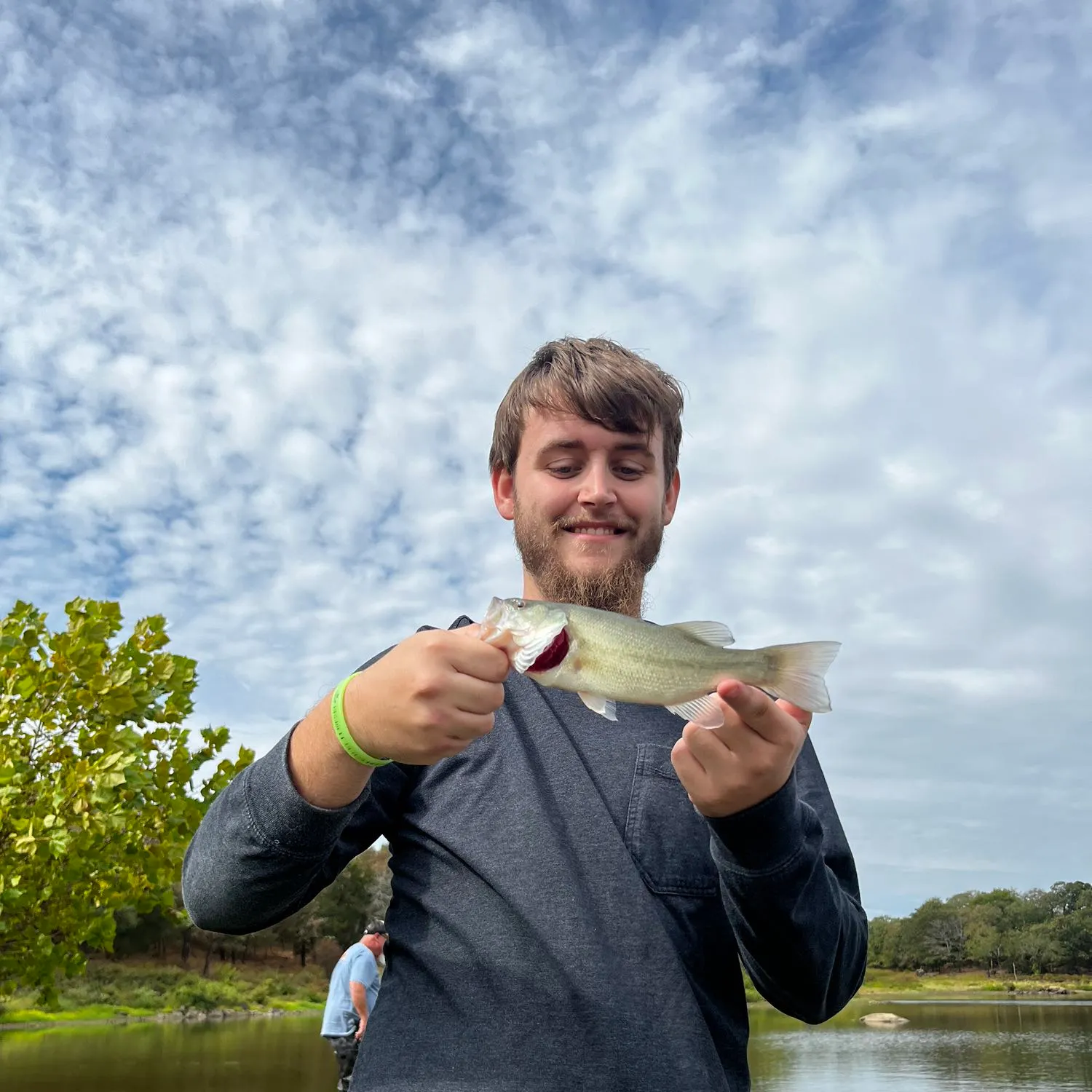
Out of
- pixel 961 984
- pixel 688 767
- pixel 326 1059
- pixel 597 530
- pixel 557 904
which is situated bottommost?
pixel 961 984

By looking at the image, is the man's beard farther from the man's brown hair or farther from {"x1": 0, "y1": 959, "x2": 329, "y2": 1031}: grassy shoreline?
{"x1": 0, "y1": 959, "x2": 329, "y2": 1031}: grassy shoreline

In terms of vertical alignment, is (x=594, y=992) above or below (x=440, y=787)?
below

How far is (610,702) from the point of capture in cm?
264

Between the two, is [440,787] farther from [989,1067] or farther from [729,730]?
[989,1067]

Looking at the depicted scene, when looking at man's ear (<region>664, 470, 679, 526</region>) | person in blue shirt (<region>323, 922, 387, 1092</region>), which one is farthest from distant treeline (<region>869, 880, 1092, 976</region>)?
man's ear (<region>664, 470, 679, 526</region>)

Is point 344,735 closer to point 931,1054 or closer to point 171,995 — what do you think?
point 931,1054

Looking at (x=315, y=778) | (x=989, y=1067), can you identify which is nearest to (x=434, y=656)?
(x=315, y=778)

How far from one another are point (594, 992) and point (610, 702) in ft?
2.46

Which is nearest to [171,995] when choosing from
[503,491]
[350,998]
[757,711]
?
[350,998]

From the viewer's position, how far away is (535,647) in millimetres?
2283

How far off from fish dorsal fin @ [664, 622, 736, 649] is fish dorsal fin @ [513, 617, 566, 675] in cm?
37

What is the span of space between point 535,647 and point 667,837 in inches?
29.1

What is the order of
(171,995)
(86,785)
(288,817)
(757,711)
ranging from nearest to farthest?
(757,711)
(288,817)
(86,785)
(171,995)

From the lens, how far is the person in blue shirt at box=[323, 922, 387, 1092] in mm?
12969
